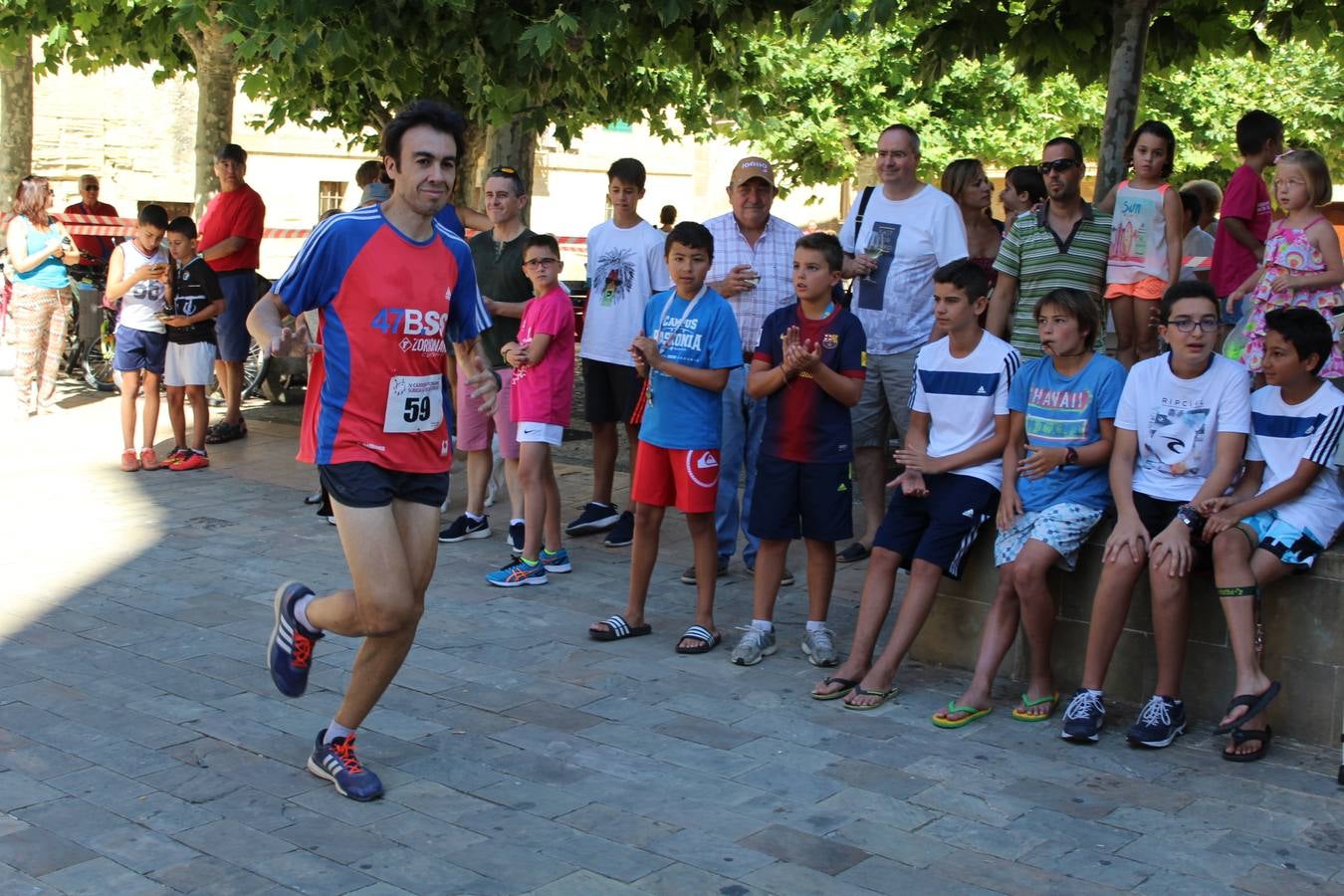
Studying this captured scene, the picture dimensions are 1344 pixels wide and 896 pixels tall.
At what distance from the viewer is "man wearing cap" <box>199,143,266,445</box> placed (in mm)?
11969

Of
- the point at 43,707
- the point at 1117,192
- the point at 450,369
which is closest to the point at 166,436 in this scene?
the point at 450,369

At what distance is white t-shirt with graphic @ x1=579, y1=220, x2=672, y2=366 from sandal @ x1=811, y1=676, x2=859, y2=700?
9.32 ft

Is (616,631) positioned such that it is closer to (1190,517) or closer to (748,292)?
(748,292)

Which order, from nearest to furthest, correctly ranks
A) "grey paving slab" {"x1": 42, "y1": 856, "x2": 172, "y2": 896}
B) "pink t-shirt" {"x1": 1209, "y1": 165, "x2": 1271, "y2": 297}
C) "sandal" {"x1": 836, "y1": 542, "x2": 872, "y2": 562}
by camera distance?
"grey paving slab" {"x1": 42, "y1": 856, "x2": 172, "y2": 896}
"pink t-shirt" {"x1": 1209, "y1": 165, "x2": 1271, "y2": 297}
"sandal" {"x1": 836, "y1": 542, "x2": 872, "y2": 562}

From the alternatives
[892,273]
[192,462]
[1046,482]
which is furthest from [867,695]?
[192,462]

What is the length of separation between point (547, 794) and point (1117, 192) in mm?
4684

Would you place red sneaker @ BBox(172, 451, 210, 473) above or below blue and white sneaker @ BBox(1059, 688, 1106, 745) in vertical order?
below

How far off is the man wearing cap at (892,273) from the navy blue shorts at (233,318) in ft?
19.7

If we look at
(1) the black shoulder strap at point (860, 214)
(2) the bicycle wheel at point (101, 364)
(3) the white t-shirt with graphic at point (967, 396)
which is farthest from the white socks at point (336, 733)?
(2) the bicycle wheel at point (101, 364)

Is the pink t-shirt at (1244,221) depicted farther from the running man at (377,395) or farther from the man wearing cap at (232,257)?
the man wearing cap at (232,257)

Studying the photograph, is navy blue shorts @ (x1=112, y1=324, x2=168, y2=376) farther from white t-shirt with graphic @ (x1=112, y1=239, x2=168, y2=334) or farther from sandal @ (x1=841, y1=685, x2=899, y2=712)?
sandal @ (x1=841, y1=685, x2=899, y2=712)

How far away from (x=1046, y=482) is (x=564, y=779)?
2232mm

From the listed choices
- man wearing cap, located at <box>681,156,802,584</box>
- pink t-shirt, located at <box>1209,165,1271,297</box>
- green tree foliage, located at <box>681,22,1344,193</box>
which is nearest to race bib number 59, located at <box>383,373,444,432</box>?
man wearing cap, located at <box>681,156,802,584</box>

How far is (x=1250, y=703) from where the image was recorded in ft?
17.3
